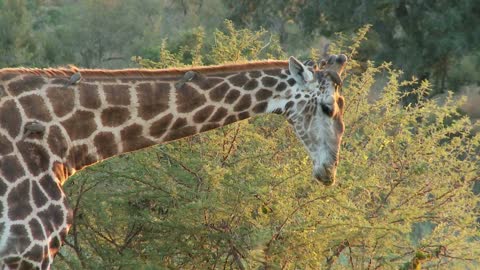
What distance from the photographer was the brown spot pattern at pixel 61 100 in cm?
746

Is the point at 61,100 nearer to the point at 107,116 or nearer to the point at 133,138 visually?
the point at 107,116

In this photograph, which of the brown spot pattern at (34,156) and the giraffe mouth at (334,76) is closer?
the brown spot pattern at (34,156)

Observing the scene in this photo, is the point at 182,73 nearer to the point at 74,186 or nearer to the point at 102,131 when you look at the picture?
the point at 102,131

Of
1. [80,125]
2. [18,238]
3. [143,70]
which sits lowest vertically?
[18,238]

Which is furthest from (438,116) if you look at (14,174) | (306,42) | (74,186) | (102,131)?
(306,42)

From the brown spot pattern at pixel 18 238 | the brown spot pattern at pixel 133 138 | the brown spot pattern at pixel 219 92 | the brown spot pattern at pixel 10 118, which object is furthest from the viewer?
the brown spot pattern at pixel 219 92

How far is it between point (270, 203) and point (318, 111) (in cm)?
129

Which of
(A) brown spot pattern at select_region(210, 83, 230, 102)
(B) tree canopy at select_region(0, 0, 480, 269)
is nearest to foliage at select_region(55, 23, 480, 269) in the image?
(B) tree canopy at select_region(0, 0, 480, 269)

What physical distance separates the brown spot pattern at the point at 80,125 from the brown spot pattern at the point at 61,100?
59mm

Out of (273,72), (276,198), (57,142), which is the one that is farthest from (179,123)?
(276,198)

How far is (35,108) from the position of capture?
7391mm

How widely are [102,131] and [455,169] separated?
4302 millimetres

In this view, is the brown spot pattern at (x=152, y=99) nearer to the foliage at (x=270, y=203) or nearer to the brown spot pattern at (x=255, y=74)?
the brown spot pattern at (x=255, y=74)

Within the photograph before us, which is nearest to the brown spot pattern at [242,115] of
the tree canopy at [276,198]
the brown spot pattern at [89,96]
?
the tree canopy at [276,198]
